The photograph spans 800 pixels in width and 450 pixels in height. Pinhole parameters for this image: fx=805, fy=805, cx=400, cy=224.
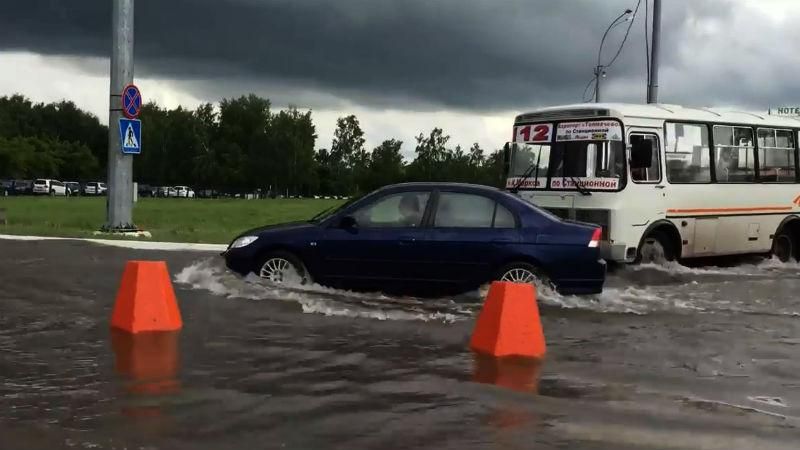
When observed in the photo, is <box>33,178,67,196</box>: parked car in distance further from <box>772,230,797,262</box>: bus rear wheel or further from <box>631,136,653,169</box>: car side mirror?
<box>631,136,653,169</box>: car side mirror

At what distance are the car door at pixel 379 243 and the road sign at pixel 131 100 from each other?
1129cm

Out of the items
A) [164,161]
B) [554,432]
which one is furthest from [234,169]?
[554,432]

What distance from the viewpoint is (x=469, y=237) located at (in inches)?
391

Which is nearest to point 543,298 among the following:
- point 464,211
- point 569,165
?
point 464,211

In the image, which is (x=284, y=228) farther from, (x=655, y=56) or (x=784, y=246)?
(x=655, y=56)

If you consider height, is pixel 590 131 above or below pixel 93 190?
below

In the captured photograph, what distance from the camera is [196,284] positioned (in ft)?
37.1

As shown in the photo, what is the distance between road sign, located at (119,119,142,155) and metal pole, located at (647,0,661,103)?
14352 mm

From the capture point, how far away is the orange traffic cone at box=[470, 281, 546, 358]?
7102 mm

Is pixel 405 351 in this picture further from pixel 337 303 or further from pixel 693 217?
pixel 693 217

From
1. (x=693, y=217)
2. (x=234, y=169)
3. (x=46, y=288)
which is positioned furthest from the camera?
(x=234, y=169)

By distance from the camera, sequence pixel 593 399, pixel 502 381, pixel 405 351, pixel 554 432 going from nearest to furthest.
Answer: pixel 554 432 → pixel 593 399 → pixel 502 381 → pixel 405 351

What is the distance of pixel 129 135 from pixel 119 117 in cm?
53

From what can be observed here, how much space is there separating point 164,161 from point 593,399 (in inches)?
5376
